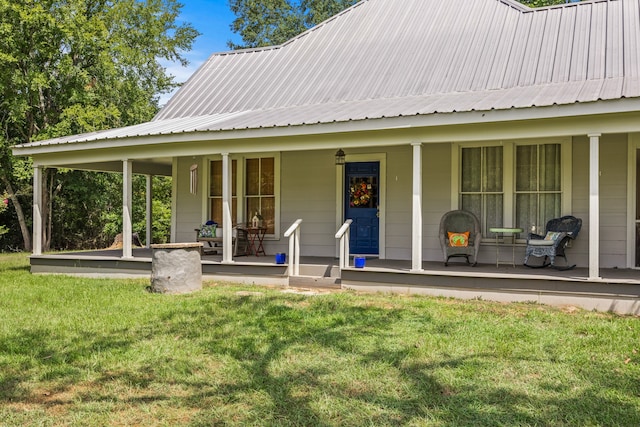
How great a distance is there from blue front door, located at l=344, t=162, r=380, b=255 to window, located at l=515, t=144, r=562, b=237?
2452 mm

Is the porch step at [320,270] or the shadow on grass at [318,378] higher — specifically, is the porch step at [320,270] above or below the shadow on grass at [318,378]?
above

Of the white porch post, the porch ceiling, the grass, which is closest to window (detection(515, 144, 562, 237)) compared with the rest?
the grass

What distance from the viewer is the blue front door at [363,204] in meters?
9.94

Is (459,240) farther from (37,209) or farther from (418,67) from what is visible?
(37,209)

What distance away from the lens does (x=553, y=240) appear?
7582mm

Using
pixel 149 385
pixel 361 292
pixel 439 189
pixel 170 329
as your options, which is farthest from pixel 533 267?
pixel 149 385

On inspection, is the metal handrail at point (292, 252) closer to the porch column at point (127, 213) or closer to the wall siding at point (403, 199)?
the wall siding at point (403, 199)

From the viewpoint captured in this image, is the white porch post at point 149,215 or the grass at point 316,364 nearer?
the grass at point 316,364

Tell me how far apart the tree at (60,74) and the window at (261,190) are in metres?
9.74

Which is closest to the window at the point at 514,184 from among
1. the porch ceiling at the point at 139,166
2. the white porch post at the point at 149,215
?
the porch ceiling at the point at 139,166

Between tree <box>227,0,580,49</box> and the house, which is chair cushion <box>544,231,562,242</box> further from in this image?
tree <box>227,0,580,49</box>

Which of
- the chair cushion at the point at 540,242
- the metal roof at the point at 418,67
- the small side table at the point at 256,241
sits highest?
the metal roof at the point at 418,67

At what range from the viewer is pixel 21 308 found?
7.05 metres

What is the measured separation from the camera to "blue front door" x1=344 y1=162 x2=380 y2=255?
994cm
